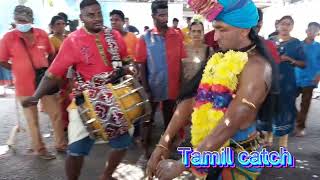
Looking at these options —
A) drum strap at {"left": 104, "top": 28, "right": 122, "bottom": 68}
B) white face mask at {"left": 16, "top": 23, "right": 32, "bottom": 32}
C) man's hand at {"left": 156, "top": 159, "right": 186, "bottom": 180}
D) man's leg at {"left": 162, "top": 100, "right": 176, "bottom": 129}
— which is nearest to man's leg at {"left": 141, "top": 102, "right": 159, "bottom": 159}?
man's leg at {"left": 162, "top": 100, "right": 176, "bottom": 129}

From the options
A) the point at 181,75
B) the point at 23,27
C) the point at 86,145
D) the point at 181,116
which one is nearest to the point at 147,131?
the point at 181,75

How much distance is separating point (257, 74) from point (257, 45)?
227 millimetres

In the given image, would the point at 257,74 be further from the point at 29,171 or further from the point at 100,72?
the point at 29,171

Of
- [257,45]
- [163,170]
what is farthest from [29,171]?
[257,45]

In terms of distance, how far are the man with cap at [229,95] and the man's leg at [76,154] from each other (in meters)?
1.35

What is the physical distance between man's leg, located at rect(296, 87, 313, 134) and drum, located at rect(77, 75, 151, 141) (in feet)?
12.8

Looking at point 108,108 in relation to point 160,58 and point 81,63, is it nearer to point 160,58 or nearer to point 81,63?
point 81,63

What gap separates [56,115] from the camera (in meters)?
5.04

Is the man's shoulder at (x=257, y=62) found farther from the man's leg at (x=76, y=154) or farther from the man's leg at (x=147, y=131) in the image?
the man's leg at (x=147, y=131)

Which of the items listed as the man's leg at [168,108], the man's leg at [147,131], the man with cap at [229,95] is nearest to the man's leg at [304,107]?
the man's leg at [168,108]

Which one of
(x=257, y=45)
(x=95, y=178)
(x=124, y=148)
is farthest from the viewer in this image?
(x=95, y=178)

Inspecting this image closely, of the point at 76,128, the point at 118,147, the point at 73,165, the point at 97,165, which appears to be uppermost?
the point at 76,128

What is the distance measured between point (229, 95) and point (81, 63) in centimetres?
176

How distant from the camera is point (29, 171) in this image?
14.8 ft
